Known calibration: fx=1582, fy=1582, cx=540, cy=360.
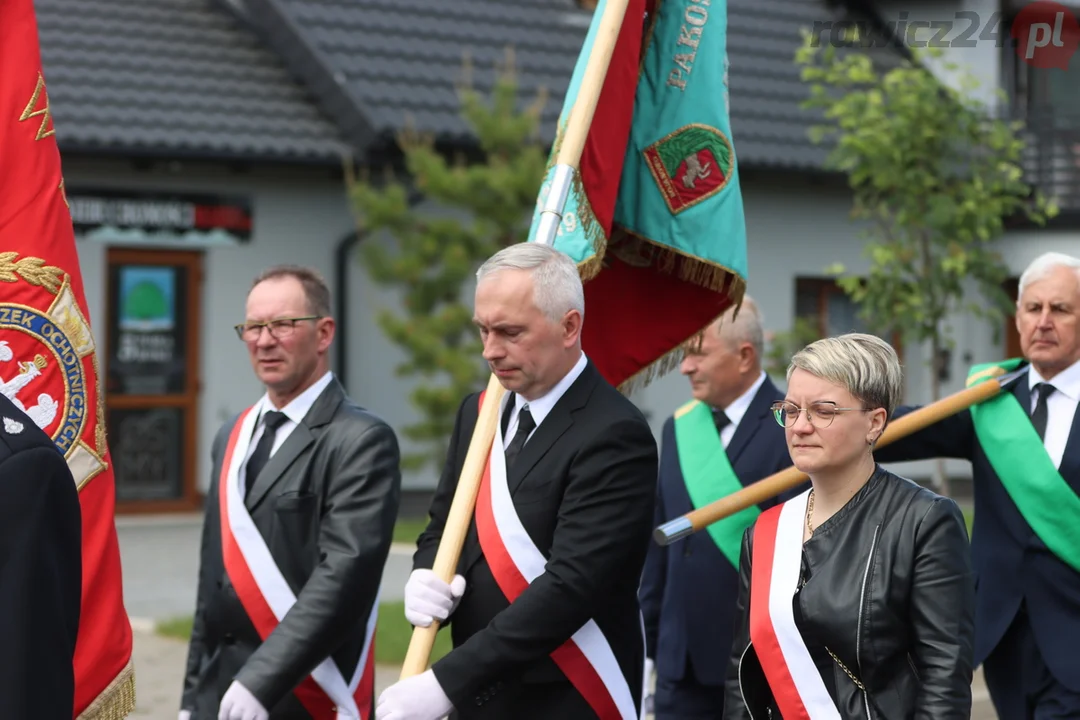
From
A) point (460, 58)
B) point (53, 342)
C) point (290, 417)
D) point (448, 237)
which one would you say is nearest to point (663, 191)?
point (290, 417)

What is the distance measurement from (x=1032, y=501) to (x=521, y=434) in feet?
5.69

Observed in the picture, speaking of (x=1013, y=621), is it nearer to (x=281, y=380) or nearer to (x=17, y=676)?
(x=281, y=380)

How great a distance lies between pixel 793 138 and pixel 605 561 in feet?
47.6

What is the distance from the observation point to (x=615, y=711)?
3562mm

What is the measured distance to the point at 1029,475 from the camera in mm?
4547

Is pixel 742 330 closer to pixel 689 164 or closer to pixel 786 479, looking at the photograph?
pixel 689 164

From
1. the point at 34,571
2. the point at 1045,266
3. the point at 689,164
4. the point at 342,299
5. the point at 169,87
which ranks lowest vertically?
the point at 342,299

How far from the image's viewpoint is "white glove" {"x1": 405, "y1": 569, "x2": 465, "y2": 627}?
350 centimetres

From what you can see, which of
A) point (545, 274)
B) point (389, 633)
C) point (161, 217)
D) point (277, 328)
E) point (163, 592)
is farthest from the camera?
point (161, 217)

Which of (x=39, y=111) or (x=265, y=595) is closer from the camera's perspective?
(x=39, y=111)

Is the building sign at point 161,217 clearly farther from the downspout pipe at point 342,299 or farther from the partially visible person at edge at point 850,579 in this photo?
the partially visible person at edge at point 850,579

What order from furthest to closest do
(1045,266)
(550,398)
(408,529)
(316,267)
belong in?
1. (316,267)
2. (408,529)
3. (1045,266)
4. (550,398)

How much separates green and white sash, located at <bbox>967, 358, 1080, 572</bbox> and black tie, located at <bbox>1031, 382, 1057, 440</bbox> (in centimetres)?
3

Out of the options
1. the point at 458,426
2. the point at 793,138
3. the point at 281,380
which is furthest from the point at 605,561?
the point at 793,138
